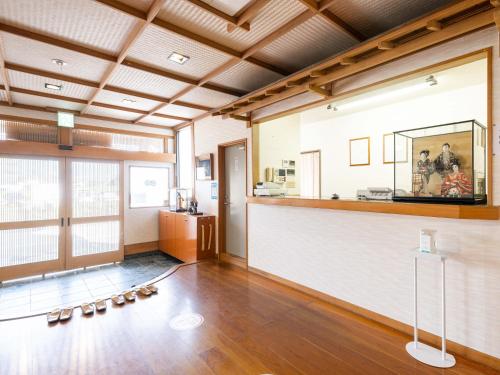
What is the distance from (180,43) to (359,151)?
404 cm

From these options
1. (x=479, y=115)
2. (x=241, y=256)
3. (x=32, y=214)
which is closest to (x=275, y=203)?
(x=241, y=256)

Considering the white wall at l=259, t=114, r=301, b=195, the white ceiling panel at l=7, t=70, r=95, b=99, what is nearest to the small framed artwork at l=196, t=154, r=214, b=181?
the white wall at l=259, t=114, r=301, b=195

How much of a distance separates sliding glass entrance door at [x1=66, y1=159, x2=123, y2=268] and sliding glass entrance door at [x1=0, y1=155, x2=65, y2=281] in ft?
0.59

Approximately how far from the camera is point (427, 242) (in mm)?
2238

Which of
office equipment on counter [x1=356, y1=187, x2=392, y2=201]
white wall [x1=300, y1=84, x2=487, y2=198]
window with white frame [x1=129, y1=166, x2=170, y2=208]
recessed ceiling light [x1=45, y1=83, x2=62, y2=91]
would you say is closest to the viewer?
office equipment on counter [x1=356, y1=187, x2=392, y2=201]

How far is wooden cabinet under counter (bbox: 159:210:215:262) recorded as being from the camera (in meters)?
5.03

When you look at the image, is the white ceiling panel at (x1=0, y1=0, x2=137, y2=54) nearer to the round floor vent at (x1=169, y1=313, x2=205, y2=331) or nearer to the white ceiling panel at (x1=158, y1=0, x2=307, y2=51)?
the white ceiling panel at (x1=158, y1=0, x2=307, y2=51)

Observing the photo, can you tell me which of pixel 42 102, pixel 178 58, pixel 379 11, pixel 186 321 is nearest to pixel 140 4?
pixel 178 58

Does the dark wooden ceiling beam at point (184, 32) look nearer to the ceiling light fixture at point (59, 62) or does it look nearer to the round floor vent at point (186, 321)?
the ceiling light fixture at point (59, 62)

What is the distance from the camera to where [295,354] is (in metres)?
2.25

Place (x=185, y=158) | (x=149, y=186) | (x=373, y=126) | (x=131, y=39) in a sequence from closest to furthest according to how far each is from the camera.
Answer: (x=131, y=39), (x=373, y=126), (x=149, y=186), (x=185, y=158)

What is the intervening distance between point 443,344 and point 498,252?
0.85 m

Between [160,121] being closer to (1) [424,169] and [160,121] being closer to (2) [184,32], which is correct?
(2) [184,32]

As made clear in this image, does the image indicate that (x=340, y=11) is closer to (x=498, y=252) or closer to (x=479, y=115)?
(x=498, y=252)
